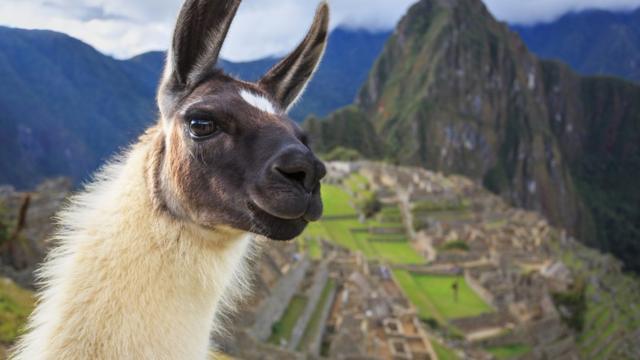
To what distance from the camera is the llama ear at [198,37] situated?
5.88ft

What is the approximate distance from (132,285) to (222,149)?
0.62m

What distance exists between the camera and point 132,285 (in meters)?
1.96

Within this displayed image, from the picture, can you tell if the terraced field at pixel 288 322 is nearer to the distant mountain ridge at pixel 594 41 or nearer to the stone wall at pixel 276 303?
the stone wall at pixel 276 303

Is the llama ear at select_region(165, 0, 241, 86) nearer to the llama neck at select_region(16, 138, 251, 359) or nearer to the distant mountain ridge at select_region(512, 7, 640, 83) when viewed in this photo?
the llama neck at select_region(16, 138, 251, 359)

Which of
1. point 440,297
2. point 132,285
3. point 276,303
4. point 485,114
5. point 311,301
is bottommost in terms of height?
point 485,114

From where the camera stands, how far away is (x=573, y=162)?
155 m

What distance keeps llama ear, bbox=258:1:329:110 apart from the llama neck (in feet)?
2.04

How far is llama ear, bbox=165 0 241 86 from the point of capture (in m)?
1.79

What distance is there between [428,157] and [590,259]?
247 ft

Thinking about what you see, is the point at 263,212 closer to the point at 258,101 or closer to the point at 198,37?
the point at 258,101

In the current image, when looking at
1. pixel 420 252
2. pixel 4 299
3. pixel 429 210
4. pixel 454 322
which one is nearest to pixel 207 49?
pixel 4 299

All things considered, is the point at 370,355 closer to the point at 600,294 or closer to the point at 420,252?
the point at 420,252

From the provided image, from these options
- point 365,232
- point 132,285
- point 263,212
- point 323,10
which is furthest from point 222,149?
point 365,232

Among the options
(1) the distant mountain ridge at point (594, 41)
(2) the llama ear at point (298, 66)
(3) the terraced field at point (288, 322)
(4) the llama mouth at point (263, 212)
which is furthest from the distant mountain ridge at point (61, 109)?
(1) the distant mountain ridge at point (594, 41)
